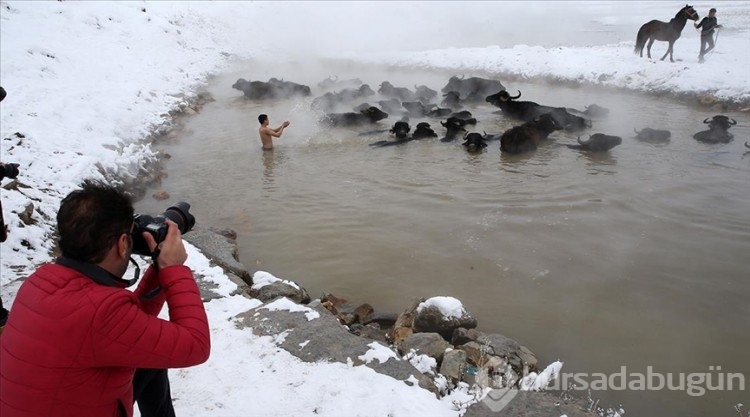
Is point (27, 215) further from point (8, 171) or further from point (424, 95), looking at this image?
point (424, 95)

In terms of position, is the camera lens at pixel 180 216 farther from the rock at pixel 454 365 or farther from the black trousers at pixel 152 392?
the rock at pixel 454 365

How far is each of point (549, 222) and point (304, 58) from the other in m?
26.4

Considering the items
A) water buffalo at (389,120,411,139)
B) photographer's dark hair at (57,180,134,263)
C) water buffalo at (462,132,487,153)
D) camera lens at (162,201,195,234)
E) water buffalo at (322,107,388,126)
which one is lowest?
water buffalo at (462,132,487,153)

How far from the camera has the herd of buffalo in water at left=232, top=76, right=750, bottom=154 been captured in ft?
36.1

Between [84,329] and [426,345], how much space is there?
3260 mm

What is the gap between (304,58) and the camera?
30781 millimetres

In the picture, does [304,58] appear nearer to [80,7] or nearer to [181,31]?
[181,31]

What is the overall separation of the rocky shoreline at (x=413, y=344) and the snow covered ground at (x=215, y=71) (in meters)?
0.18

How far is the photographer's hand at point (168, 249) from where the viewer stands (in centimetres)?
195

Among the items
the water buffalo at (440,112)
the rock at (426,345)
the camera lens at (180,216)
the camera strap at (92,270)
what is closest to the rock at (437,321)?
the rock at (426,345)

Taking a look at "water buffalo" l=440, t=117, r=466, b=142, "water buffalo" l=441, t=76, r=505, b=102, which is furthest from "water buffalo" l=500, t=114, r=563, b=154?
"water buffalo" l=441, t=76, r=505, b=102

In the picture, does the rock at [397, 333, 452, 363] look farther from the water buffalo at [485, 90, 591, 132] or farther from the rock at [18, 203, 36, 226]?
the water buffalo at [485, 90, 591, 132]

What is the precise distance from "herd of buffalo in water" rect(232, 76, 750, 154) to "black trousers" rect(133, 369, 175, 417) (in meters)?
9.63

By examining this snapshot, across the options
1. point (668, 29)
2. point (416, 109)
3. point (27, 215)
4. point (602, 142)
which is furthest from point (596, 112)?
point (27, 215)
